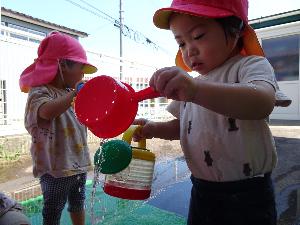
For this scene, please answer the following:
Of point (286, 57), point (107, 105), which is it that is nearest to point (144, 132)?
point (107, 105)

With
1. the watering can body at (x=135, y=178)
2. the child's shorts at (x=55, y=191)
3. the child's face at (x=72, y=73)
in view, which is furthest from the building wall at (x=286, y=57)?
the watering can body at (x=135, y=178)

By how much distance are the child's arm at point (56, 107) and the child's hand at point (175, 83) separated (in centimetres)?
113

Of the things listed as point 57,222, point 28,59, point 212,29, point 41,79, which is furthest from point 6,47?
point 212,29

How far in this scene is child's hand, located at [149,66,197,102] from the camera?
2.66 ft

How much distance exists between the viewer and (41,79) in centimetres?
214

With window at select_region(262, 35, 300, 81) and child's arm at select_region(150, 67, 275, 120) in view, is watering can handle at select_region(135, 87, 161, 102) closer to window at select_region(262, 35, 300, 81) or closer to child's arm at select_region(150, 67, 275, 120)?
child's arm at select_region(150, 67, 275, 120)

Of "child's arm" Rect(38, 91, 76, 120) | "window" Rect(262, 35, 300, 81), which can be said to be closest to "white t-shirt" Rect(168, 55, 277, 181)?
"child's arm" Rect(38, 91, 76, 120)

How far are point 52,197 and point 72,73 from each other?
2.81ft

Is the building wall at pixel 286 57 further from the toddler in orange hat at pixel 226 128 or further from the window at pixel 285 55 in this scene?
the toddler in orange hat at pixel 226 128

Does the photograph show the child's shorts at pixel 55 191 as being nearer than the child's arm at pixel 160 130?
No

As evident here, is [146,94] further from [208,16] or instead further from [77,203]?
[77,203]

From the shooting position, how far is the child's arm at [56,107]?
188 centimetres

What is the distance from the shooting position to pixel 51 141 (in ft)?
6.85

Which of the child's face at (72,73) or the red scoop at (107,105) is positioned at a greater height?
the child's face at (72,73)
